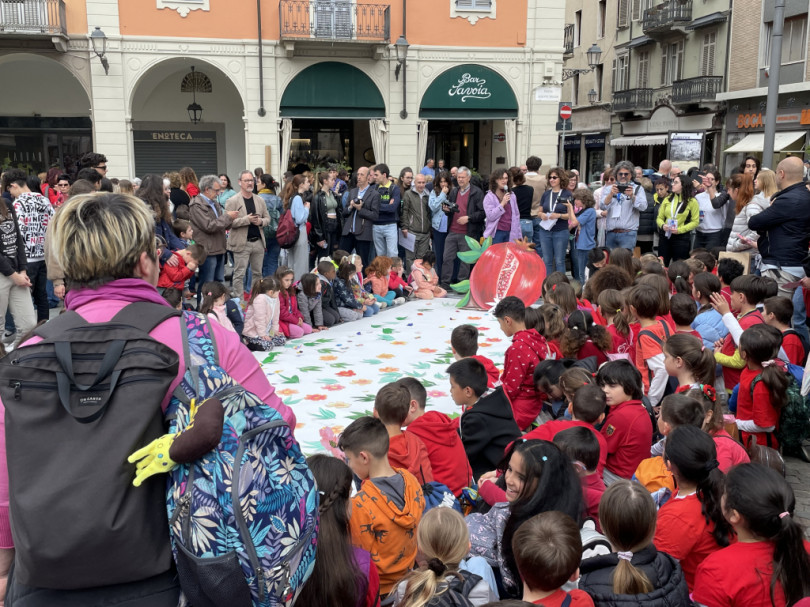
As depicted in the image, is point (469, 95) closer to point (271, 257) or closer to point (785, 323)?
point (271, 257)

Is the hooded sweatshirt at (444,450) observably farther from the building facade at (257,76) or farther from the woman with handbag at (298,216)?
the building facade at (257,76)

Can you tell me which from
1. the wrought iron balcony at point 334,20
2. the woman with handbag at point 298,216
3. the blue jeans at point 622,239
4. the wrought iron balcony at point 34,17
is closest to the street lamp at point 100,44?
the wrought iron balcony at point 34,17

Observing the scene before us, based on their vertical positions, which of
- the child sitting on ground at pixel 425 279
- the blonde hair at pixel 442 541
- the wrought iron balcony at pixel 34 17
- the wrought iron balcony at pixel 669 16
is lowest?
the child sitting on ground at pixel 425 279

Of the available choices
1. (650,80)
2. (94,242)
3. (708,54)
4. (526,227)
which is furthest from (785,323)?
(650,80)

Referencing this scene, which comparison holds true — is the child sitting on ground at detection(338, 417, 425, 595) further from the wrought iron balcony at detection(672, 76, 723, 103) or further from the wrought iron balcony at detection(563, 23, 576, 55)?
the wrought iron balcony at detection(563, 23, 576, 55)

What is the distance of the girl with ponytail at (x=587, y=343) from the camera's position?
5578 millimetres

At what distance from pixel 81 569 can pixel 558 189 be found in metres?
9.54

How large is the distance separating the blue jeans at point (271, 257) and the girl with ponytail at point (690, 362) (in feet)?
23.1

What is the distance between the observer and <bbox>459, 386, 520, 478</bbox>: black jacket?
439 centimetres

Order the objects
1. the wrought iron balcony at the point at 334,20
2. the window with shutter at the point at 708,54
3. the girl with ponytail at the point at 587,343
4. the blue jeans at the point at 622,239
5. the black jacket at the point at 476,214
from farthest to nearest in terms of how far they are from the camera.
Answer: the window with shutter at the point at 708,54, the wrought iron balcony at the point at 334,20, the black jacket at the point at 476,214, the blue jeans at the point at 622,239, the girl with ponytail at the point at 587,343

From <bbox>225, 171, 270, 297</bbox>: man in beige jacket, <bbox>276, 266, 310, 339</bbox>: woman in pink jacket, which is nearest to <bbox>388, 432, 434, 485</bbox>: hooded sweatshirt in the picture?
<bbox>276, 266, 310, 339</bbox>: woman in pink jacket

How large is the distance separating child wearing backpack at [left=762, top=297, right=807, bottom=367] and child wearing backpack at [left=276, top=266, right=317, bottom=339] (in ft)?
16.0

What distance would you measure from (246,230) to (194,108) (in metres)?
11.5

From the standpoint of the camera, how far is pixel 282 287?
27.2ft
